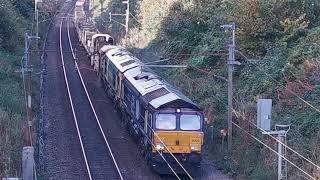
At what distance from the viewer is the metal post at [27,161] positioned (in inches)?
623

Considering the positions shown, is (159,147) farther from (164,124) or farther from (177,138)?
(164,124)

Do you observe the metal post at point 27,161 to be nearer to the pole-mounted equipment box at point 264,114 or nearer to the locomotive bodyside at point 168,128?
the locomotive bodyside at point 168,128

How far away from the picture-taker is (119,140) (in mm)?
25625

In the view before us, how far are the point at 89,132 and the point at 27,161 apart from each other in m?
10.7

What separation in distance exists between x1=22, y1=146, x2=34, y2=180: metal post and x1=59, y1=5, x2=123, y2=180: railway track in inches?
169

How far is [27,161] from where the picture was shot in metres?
16.0

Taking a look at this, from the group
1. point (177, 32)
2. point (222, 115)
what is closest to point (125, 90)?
point (222, 115)

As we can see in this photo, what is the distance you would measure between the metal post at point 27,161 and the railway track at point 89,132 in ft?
14.0

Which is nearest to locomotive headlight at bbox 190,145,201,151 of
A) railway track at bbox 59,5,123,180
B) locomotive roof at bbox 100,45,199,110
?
locomotive roof at bbox 100,45,199,110

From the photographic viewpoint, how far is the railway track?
21.5m

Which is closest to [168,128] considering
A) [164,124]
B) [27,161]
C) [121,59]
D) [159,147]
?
[164,124]

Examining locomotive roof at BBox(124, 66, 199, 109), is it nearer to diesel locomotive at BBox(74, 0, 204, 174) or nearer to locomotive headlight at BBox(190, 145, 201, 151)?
diesel locomotive at BBox(74, 0, 204, 174)

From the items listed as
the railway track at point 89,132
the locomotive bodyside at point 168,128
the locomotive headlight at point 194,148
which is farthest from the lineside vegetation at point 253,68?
the railway track at point 89,132

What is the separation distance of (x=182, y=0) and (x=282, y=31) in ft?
48.2
